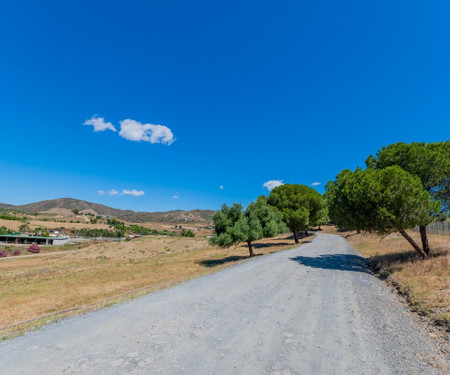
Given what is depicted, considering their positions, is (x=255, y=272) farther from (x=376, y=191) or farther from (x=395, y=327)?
(x=376, y=191)

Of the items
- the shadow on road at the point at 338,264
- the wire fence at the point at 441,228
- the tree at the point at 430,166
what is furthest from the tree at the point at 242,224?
the wire fence at the point at 441,228

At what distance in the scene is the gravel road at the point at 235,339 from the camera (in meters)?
4.98

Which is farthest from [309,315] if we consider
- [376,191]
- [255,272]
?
[376,191]

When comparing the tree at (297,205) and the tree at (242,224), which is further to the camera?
the tree at (297,205)

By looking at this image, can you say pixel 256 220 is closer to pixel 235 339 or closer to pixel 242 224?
pixel 242 224

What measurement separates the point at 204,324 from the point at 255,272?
9.23 metres

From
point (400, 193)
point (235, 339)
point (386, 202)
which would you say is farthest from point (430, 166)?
point (235, 339)

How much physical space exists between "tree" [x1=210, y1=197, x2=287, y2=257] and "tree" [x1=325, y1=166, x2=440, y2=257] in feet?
38.2

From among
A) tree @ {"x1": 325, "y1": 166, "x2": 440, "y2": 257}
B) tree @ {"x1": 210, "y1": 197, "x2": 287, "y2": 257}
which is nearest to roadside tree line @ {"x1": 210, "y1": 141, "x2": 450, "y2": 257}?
tree @ {"x1": 325, "y1": 166, "x2": 440, "y2": 257}

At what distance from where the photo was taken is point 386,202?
16266 mm

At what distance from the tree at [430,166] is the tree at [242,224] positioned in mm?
15487

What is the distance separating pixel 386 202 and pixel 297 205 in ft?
82.3

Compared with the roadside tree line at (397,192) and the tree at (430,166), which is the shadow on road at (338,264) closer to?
the roadside tree line at (397,192)

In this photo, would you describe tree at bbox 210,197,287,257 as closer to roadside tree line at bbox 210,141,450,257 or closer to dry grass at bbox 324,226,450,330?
roadside tree line at bbox 210,141,450,257
